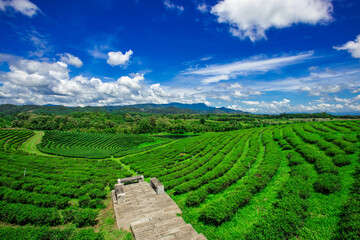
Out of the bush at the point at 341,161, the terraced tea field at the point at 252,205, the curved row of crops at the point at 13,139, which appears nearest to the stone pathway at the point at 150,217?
the terraced tea field at the point at 252,205

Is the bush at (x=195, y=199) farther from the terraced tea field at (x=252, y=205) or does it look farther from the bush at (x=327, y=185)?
the bush at (x=327, y=185)

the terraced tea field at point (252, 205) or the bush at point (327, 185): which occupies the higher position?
the bush at point (327, 185)

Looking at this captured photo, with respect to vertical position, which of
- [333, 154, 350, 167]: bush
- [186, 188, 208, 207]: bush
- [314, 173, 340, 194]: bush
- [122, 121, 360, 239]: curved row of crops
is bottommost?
[186, 188, 208, 207]: bush

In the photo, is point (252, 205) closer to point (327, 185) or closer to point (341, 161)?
point (327, 185)

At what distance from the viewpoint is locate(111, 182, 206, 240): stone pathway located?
8117 millimetres

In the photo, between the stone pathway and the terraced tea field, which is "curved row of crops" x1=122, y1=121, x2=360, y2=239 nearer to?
the terraced tea field

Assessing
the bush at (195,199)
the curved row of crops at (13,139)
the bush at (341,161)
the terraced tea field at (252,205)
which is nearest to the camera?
the terraced tea field at (252,205)

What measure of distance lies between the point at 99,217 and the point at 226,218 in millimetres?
9007

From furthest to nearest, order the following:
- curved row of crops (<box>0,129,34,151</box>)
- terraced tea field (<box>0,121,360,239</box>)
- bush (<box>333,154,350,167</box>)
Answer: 1. curved row of crops (<box>0,129,34,151</box>)
2. bush (<box>333,154,350,167</box>)
3. terraced tea field (<box>0,121,360,239</box>)

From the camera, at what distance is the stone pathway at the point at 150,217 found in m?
8.12

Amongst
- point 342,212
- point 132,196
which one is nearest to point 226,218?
point 342,212

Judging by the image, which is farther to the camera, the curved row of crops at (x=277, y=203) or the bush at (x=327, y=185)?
the bush at (x=327, y=185)

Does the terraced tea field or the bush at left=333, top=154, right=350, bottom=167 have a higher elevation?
the bush at left=333, top=154, right=350, bottom=167

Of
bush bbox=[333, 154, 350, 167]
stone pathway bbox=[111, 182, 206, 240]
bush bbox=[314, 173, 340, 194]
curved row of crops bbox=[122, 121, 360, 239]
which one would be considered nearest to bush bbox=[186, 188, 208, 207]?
curved row of crops bbox=[122, 121, 360, 239]
